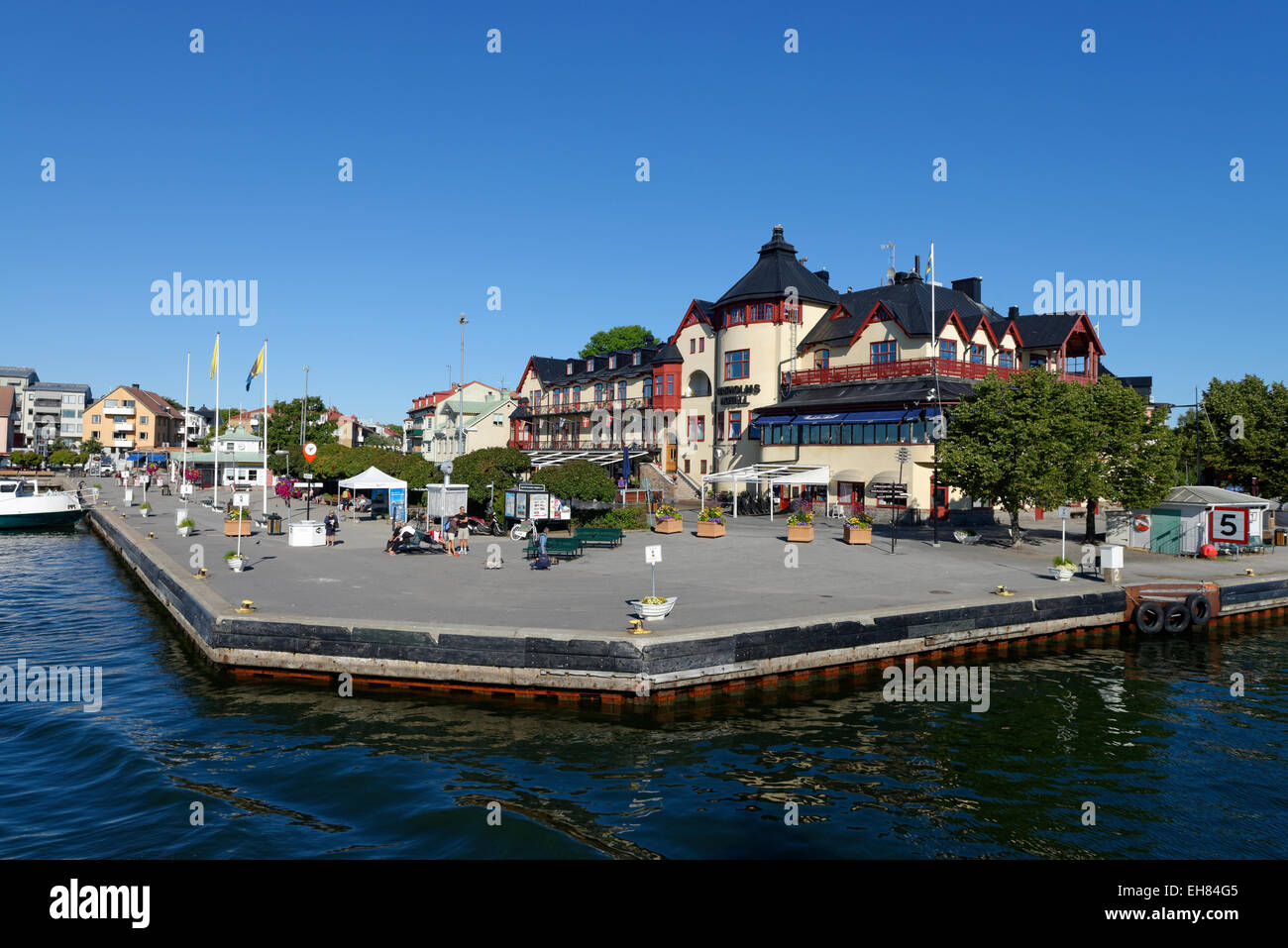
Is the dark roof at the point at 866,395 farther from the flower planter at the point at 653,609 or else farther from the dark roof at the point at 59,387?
the dark roof at the point at 59,387

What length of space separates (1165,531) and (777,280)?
3094cm

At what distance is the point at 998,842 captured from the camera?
1107cm

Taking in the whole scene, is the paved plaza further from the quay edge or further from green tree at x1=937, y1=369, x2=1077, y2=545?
green tree at x1=937, y1=369, x2=1077, y2=545

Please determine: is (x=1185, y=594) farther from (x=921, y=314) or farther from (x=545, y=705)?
(x=921, y=314)

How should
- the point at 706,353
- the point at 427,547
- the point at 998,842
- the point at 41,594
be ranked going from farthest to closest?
the point at 706,353
the point at 427,547
the point at 41,594
the point at 998,842

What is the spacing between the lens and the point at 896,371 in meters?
49.2

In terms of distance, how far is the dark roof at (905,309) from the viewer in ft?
164

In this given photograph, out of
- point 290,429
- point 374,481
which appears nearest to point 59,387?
point 290,429

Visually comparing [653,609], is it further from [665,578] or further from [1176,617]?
[1176,617]

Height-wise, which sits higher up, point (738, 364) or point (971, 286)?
point (971, 286)

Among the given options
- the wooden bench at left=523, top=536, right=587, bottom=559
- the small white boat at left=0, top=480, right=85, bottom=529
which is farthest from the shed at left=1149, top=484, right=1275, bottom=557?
the small white boat at left=0, top=480, right=85, bottom=529

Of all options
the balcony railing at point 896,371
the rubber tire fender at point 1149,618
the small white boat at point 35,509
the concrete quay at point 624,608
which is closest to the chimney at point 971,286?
the balcony railing at point 896,371
